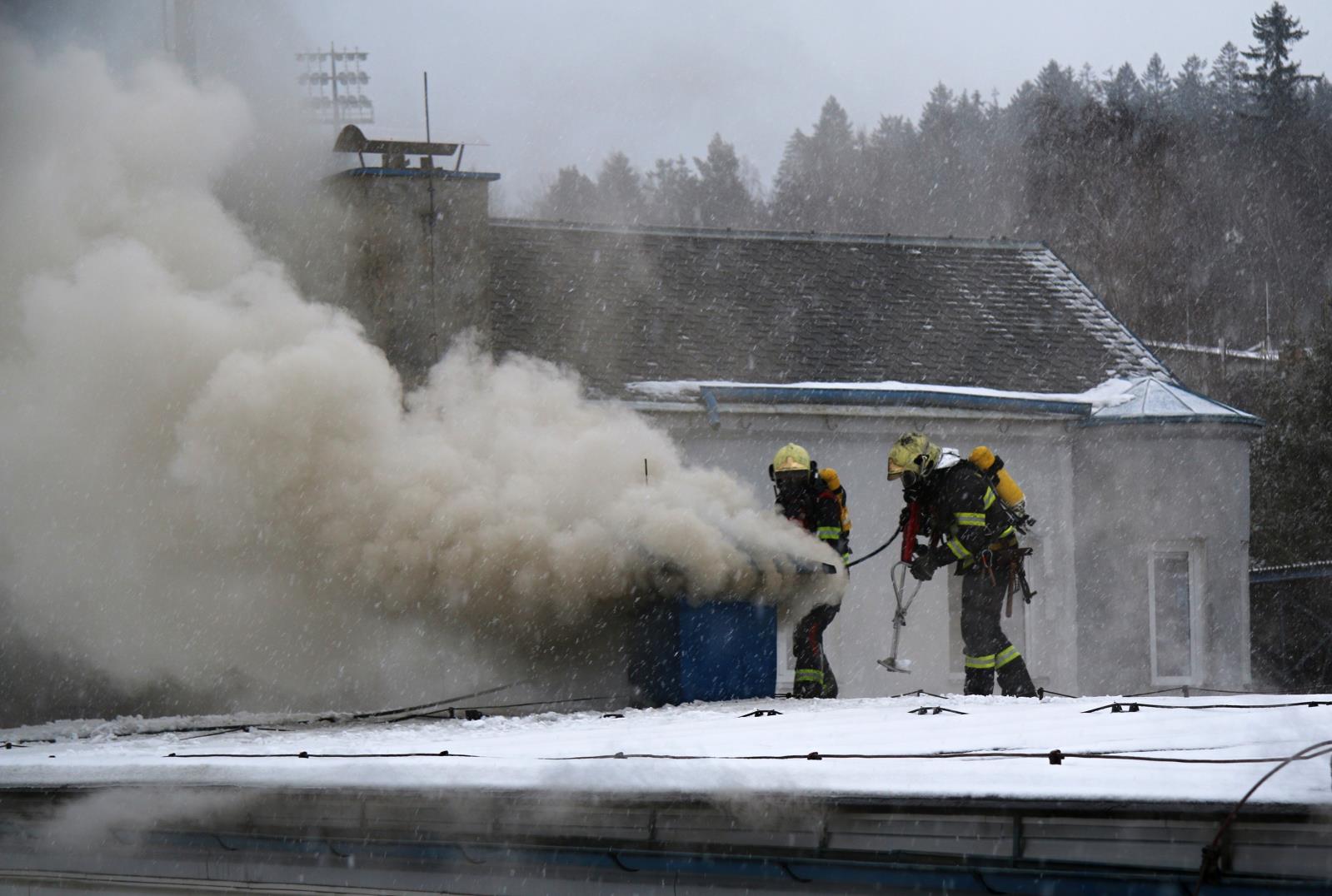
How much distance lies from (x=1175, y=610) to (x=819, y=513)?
696 cm

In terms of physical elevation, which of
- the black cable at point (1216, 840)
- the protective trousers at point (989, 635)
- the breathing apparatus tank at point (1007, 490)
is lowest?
the protective trousers at point (989, 635)

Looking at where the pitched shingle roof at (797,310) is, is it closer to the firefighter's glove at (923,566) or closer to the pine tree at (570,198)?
the firefighter's glove at (923,566)

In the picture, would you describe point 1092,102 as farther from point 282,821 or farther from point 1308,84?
point 282,821

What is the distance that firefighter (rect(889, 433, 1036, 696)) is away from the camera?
29.0 ft

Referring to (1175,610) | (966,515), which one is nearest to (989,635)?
(966,515)

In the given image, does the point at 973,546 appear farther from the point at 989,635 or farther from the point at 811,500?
the point at 811,500

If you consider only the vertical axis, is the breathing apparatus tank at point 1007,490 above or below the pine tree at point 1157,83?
below

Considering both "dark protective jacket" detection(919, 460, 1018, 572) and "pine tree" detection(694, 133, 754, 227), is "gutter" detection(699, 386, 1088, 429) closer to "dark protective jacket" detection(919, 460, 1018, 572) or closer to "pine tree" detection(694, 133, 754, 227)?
"dark protective jacket" detection(919, 460, 1018, 572)

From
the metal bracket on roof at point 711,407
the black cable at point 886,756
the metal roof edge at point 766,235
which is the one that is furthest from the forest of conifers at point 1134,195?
the black cable at point 886,756

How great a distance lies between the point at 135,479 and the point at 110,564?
0.70 m

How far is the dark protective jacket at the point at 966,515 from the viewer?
29.5 feet

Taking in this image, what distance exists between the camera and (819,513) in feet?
31.3

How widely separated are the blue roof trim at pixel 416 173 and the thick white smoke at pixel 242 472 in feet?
5.62

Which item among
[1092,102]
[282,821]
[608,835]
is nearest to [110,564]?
[282,821]
